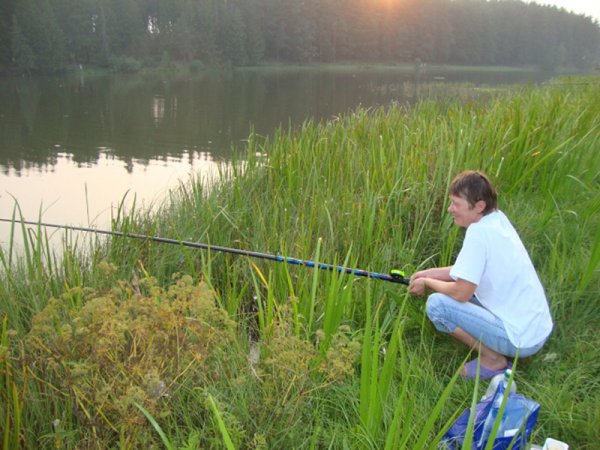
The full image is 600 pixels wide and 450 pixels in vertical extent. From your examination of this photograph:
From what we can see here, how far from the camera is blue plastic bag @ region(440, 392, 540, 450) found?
1771mm

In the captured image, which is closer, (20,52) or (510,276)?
(510,276)

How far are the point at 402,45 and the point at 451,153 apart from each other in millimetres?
72537

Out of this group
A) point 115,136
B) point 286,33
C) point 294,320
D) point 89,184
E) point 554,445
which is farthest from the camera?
point 286,33

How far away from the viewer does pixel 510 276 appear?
7.50ft

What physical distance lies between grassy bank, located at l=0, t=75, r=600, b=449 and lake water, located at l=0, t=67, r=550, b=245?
2.16ft

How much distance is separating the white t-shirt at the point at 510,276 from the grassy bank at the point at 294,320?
20 cm

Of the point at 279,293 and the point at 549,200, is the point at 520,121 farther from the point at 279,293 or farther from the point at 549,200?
the point at 279,293

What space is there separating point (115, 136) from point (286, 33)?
48800mm

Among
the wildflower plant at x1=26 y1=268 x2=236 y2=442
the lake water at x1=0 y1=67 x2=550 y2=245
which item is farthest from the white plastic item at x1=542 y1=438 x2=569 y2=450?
the lake water at x1=0 y1=67 x2=550 y2=245

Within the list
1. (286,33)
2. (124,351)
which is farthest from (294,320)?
(286,33)

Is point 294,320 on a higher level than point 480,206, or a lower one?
lower

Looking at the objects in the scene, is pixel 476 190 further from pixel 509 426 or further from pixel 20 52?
pixel 20 52

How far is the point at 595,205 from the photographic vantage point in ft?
10.7

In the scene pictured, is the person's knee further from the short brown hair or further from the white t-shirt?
the short brown hair
